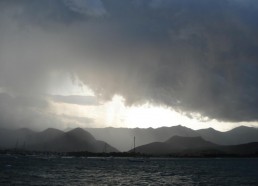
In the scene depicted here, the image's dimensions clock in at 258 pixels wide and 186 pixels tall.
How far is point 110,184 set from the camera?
80.4 m

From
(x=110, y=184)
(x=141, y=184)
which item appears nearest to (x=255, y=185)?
(x=141, y=184)

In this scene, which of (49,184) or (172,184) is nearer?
(49,184)

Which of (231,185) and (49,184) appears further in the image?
(231,185)

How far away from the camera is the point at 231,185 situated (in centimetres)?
8231

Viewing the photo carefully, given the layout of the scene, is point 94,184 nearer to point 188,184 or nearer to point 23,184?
point 23,184

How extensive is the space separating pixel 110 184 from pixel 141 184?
7.70 meters

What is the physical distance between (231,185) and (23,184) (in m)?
46.4

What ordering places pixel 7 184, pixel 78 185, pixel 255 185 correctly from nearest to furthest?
pixel 7 184 → pixel 78 185 → pixel 255 185

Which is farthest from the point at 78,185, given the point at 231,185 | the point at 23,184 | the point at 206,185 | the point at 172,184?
the point at 231,185

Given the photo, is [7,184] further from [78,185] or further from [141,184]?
[141,184]

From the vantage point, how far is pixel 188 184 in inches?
3332

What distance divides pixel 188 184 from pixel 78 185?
26.4 m

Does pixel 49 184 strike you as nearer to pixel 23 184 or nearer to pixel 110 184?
pixel 23 184

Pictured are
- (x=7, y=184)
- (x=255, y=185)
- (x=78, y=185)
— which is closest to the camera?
(x=7, y=184)
